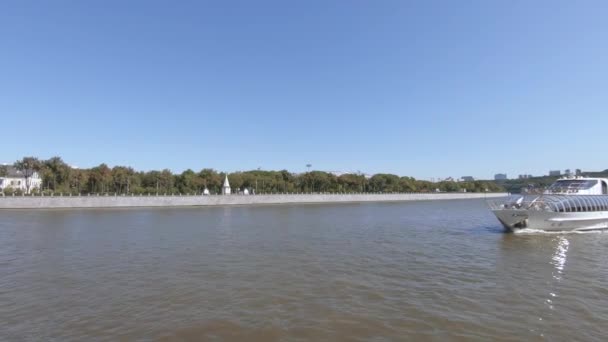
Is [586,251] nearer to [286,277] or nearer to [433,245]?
[433,245]

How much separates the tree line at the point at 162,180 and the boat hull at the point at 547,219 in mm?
94085

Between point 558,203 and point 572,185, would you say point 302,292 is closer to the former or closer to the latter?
point 558,203

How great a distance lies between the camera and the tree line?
94938 mm

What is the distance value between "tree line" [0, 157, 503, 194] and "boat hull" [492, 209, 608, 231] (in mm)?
94085

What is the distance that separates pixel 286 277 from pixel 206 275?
158 inches

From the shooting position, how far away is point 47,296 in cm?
1331

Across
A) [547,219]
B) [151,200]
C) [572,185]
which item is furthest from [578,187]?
[151,200]

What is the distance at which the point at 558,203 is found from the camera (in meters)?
32.8

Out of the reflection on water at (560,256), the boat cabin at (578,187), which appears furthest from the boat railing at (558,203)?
the reflection on water at (560,256)

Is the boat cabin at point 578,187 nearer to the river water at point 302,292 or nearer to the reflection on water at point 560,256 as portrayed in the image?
the reflection on water at point 560,256


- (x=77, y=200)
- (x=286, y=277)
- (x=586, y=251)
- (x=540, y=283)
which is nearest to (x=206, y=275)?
(x=286, y=277)

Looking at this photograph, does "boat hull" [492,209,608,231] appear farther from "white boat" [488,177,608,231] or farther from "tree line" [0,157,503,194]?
"tree line" [0,157,503,194]

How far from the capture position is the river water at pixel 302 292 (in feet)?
33.4

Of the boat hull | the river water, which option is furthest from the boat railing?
the river water
